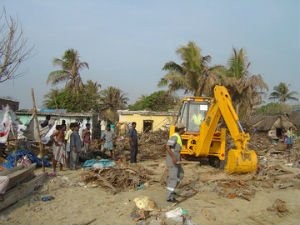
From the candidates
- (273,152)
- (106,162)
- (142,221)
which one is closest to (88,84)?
(273,152)

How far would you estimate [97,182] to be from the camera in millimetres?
10633

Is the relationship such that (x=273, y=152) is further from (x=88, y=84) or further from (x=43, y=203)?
(x=88, y=84)

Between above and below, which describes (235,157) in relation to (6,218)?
above

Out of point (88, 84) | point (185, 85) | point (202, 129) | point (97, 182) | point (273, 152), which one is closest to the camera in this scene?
point (97, 182)

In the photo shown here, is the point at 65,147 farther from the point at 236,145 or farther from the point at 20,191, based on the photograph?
the point at 236,145

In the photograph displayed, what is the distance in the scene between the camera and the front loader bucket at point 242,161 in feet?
36.5

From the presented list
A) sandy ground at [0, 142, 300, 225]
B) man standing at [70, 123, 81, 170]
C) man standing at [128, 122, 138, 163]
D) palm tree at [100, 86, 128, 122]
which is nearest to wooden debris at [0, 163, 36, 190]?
sandy ground at [0, 142, 300, 225]

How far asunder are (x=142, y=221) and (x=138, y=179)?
10.8 ft

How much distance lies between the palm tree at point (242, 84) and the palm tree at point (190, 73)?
155 centimetres

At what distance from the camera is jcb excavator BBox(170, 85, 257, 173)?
11241 mm

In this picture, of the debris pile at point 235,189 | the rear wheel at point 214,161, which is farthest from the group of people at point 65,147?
the debris pile at point 235,189

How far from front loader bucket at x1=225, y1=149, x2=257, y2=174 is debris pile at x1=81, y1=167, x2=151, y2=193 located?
2.38 m

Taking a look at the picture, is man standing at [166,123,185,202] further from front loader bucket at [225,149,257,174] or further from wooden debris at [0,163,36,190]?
wooden debris at [0,163,36,190]

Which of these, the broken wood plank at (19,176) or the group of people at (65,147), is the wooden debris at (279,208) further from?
the group of people at (65,147)
